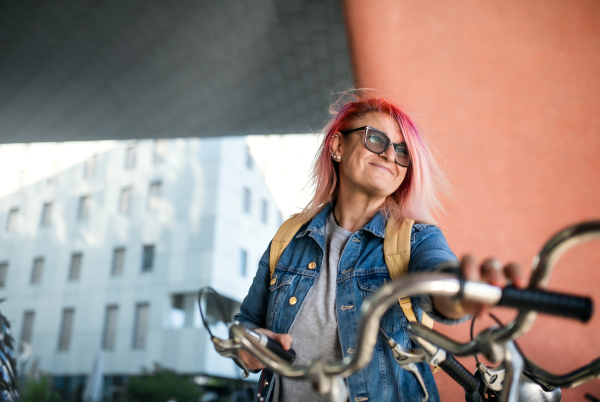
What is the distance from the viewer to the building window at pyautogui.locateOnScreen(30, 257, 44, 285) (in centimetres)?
2262

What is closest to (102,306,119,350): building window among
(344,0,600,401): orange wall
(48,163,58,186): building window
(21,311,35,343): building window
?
(21,311,35,343): building window

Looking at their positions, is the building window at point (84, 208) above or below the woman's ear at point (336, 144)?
above

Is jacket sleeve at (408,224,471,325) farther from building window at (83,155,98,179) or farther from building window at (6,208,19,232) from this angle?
building window at (6,208,19,232)

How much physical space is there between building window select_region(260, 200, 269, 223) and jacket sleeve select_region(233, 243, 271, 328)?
20.6m

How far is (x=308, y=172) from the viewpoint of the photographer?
1.87 metres

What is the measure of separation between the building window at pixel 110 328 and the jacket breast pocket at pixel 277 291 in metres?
21.0

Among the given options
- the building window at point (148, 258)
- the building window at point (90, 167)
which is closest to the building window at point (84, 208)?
the building window at point (90, 167)

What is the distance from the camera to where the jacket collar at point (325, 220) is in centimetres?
138

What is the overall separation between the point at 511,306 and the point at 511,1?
2600mm

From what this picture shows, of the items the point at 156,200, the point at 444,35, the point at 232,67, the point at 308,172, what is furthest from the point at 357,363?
the point at 156,200

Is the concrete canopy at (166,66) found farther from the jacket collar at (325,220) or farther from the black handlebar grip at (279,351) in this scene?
the black handlebar grip at (279,351)

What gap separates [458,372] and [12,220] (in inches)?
1075

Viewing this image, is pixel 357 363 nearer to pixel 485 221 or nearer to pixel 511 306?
pixel 511 306

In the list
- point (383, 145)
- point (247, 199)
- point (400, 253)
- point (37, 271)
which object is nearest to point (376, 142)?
point (383, 145)
